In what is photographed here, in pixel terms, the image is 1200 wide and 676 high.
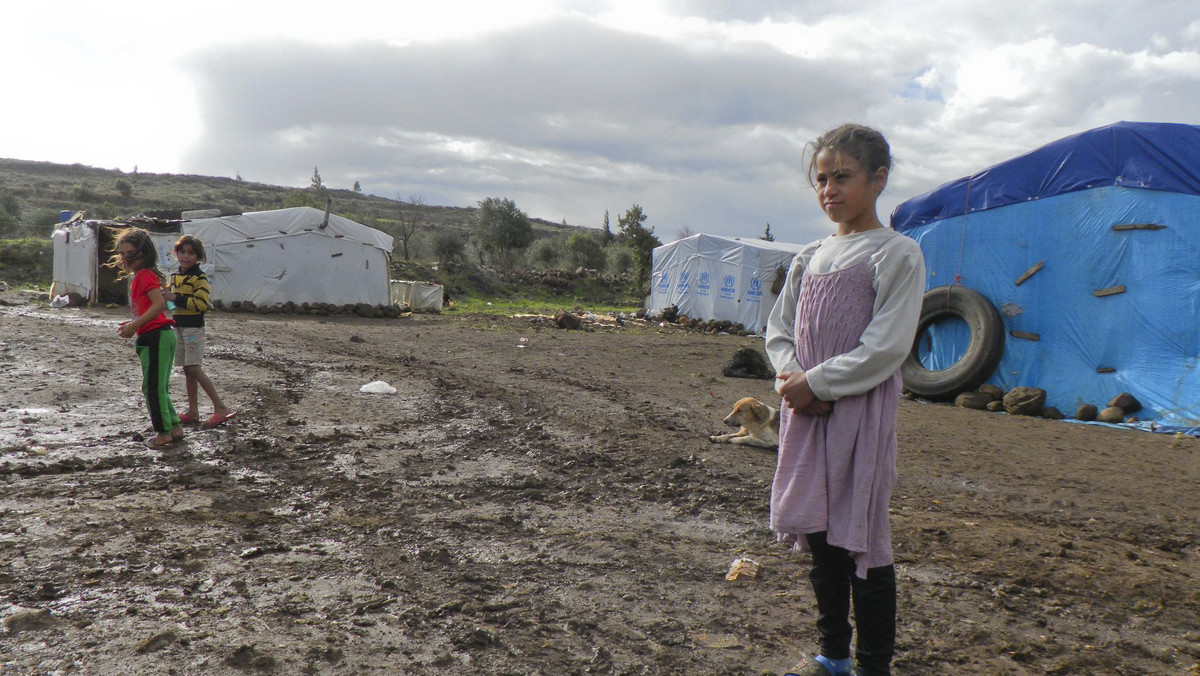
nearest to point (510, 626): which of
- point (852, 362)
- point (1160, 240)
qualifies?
point (852, 362)

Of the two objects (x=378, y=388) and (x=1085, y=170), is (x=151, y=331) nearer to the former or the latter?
(x=378, y=388)

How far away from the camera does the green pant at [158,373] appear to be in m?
5.22

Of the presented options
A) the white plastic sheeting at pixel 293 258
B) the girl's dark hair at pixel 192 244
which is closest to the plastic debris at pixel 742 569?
the girl's dark hair at pixel 192 244

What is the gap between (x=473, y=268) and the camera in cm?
3228

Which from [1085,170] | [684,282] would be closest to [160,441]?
[1085,170]

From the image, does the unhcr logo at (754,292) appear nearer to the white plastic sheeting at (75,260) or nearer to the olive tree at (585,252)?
the white plastic sheeting at (75,260)

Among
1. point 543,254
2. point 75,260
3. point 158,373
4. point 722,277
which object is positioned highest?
point 543,254

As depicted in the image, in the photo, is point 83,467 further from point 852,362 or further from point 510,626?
point 852,362

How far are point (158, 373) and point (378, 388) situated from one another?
Answer: 8.98 feet

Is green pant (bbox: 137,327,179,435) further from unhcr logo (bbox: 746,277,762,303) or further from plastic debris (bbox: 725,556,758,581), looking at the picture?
unhcr logo (bbox: 746,277,762,303)

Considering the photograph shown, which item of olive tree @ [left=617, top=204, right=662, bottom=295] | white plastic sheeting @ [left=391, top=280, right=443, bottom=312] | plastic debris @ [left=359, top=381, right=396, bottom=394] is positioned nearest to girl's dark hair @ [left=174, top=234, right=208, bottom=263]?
plastic debris @ [left=359, top=381, right=396, bottom=394]

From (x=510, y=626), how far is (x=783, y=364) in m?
1.26

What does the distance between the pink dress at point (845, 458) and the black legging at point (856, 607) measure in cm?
6

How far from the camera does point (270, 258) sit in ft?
65.8
